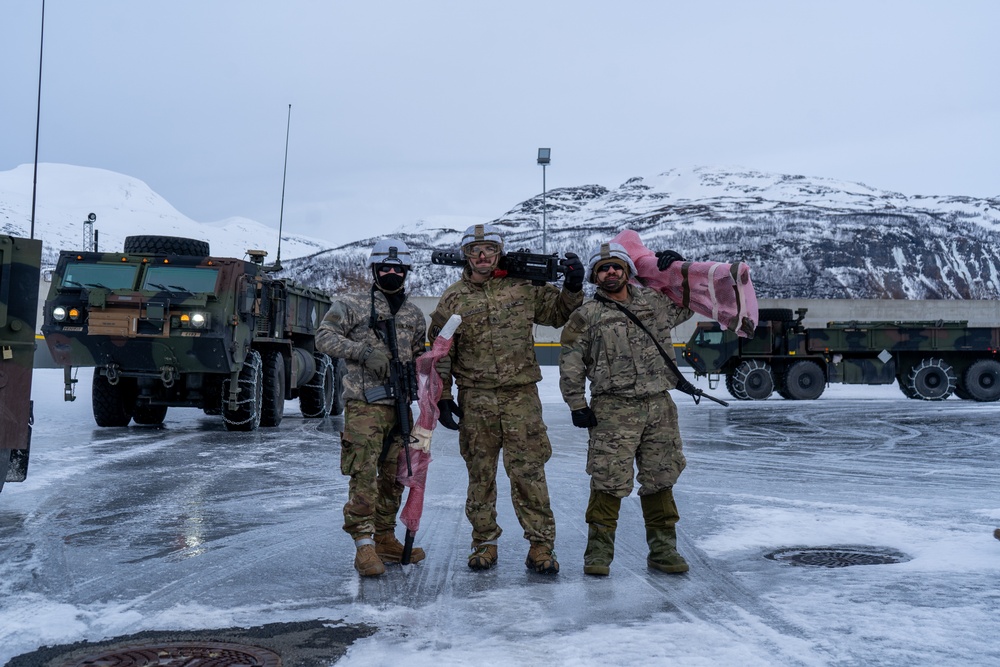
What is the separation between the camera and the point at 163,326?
12.9 metres

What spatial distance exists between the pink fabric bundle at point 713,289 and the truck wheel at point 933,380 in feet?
69.5

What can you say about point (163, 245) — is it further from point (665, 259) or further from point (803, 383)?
point (803, 383)

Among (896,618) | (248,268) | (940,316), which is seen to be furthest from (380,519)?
(940,316)

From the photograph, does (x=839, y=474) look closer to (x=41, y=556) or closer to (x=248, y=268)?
(x=41, y=556)

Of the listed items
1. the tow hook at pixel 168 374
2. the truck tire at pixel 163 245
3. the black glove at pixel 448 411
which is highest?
the truck tire at pixel 163 245

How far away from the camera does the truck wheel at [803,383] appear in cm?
2405

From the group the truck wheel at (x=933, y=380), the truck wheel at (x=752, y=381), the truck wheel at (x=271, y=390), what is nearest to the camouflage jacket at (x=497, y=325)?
the truck wheel at (x=271, y=390)

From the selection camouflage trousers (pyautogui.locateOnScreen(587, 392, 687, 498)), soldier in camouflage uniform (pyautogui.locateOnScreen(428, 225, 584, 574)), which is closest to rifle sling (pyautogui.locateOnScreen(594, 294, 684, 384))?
camouflage trousers (pyautogui.locateOnScreen(587, 392, 687, 498))

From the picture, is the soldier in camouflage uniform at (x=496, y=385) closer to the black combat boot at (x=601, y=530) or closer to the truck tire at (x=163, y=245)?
the black combat boot at (x=601, y=530)

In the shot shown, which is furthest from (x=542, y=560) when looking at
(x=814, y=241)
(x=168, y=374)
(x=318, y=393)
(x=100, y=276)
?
(x=814, y=241)

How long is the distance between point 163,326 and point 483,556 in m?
8.54

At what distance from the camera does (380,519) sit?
5.75 metres

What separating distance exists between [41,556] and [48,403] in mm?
15263

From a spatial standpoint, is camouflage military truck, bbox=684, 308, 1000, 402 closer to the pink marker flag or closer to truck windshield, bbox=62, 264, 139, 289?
truck windshield, bbox=62, 264, 139, 289
